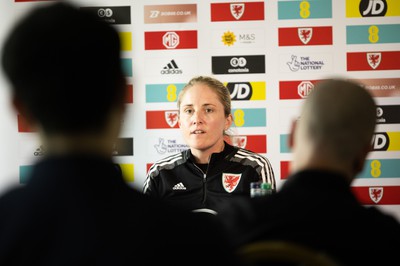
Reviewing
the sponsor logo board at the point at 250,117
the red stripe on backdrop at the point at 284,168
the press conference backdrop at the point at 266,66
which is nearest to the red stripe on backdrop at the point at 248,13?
the press conference backdrop at the point at 266,66

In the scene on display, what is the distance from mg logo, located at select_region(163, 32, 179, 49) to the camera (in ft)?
A: 15.0

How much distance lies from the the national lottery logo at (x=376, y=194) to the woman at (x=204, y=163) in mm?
1648

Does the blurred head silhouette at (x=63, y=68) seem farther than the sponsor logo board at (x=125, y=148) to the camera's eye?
No

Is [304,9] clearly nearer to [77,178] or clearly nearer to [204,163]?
[204,163]

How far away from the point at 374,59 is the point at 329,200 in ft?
12.0

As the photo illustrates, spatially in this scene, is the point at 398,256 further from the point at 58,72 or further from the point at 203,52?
the point at 203,52

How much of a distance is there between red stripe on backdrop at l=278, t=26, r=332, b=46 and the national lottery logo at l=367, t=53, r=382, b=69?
1.14 feet

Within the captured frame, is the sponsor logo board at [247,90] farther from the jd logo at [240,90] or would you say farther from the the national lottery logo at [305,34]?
the the national lottery logo at [305,34]

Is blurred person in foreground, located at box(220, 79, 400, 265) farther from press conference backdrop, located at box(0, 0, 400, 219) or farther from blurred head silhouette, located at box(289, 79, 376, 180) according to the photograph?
press conference backdrop, located at box(0, 0, 400, 219)

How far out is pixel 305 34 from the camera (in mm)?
4547

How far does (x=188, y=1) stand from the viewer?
4590 millimetres

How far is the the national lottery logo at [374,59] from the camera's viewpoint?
4.51m

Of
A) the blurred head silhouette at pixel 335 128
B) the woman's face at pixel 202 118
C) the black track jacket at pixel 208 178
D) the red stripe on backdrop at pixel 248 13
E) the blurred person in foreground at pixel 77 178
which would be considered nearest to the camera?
the blurred person in foreground at pixel 77 178

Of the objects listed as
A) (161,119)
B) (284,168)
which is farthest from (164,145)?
(284,168)
